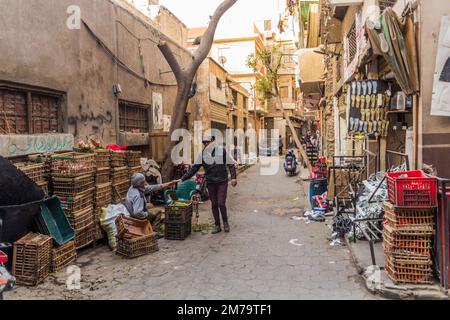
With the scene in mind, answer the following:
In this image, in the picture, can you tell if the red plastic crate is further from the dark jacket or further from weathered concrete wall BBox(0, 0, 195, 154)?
weathered concrete wall BBox(0, 0, 195, 154)

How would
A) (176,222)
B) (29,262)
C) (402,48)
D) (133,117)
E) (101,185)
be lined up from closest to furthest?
(29,262) < (402,48) < (101,185) < (176,222) < (133,117)

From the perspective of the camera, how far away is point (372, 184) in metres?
6.83

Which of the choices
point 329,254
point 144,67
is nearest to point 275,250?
point 329,254

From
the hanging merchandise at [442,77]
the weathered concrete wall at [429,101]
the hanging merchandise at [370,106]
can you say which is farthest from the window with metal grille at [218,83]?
the hanging merchandise at [442,77]

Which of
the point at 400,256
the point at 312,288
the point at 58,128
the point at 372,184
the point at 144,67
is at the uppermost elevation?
the point at 144,67

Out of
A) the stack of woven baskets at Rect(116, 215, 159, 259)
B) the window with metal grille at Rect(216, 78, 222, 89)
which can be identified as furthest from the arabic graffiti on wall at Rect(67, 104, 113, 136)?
the window with metal grille at Rect(216, 78, 222, 89)

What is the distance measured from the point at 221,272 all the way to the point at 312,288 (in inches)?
52.3

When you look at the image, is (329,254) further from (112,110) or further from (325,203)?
(112,110)

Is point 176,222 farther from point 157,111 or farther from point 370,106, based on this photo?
point 157,111

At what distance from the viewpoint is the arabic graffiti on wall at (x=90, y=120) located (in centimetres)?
841

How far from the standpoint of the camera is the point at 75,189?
6363 mm

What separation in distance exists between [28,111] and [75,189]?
1.93 m

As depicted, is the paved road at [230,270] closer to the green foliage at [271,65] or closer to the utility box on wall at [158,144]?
the utility box on wall at [158,144]

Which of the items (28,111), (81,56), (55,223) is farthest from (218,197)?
(81,56)
